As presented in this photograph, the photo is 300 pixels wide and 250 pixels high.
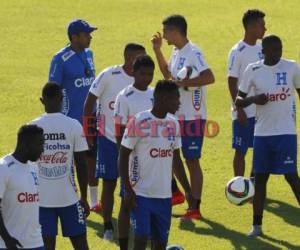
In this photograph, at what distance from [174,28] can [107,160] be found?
2.14 m

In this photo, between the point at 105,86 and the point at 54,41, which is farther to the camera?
the point at 54,41

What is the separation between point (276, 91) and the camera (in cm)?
1323

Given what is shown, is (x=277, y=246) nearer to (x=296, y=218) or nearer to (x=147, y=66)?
(x=296, y=218)

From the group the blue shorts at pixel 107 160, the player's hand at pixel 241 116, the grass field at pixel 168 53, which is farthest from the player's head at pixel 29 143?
the player's hand at pixel 241 116

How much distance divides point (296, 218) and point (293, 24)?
54.0ft

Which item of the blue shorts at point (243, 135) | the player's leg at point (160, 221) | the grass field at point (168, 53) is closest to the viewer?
the player's leg at point (160, 221)

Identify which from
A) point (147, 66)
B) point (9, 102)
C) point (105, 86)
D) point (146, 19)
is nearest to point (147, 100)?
point (147, 66)

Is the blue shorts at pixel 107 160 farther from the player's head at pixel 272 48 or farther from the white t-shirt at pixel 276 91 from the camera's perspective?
the player's head at pixel 272 48

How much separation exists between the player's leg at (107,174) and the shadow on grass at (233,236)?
3.63 feet

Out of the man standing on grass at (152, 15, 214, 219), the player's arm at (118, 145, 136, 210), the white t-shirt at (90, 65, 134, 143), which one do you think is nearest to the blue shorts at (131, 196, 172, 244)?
the player's arm at (118, 145, 136, 210)

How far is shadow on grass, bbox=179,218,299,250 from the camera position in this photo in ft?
42.8

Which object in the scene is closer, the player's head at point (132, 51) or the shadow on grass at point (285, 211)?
the player's head at point (132, 51)

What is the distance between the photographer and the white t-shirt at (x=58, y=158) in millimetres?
10992

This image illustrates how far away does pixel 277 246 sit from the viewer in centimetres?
1300
